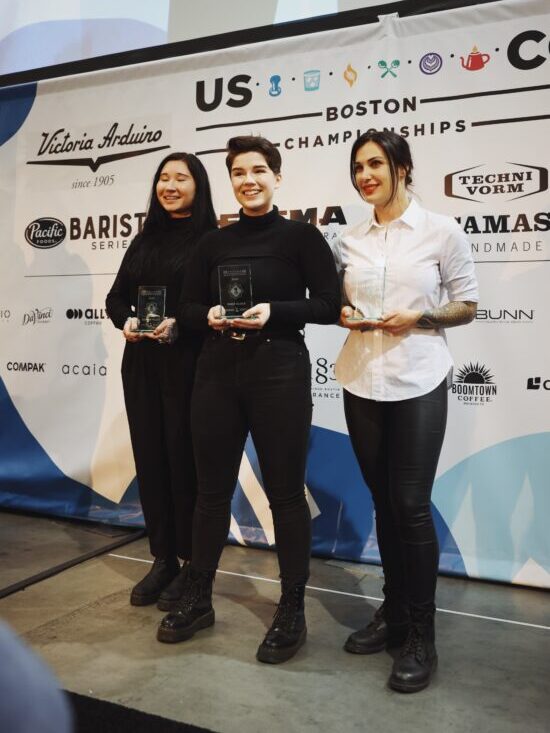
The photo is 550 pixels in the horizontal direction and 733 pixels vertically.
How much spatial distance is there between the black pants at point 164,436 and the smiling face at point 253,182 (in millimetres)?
564

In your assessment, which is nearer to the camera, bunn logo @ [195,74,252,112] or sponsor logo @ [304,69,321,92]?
sponsor logo @ [304,69,321,92]

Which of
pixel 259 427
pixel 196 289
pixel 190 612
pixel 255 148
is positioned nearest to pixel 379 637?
pixel 190 612

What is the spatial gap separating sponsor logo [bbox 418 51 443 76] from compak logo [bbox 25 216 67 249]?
1.99 meters

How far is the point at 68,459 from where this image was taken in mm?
3934

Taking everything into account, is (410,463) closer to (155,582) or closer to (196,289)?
(196,289)

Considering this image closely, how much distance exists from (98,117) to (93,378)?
1.35 meters

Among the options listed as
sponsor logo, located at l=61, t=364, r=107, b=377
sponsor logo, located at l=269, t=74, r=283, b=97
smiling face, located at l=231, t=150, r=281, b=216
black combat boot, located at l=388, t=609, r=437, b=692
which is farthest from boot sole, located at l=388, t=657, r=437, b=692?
sponsor logo, located at l=269, t=74, r=283, b=97

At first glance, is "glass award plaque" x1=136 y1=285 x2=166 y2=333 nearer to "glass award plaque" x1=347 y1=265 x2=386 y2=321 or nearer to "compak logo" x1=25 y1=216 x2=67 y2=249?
"glass award plaque" x1=347 y1=265 x2=386 y2=321

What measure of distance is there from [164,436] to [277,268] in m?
0.79

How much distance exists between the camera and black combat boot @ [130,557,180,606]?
8.78ft

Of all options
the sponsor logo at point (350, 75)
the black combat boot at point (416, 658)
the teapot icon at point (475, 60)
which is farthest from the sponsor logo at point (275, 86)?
the black combat boot at point (416, 658)

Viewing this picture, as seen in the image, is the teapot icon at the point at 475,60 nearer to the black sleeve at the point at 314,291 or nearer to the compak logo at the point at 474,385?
the compak logo at the point at 474,385

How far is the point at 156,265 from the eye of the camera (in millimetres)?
2580

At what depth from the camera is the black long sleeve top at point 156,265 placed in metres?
2.54
